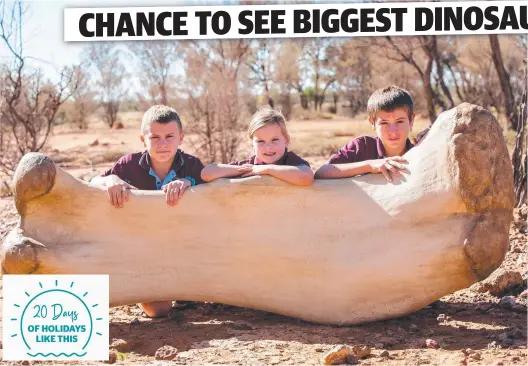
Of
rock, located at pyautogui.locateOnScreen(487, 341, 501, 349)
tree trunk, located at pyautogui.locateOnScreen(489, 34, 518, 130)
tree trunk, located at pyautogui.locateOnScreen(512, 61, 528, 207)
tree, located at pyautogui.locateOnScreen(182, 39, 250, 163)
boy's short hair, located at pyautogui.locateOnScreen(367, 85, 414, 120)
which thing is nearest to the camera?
rock, located at pyautogui.locateOnScreen(487, 341, 501, 349)

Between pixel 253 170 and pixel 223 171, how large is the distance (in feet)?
0.48

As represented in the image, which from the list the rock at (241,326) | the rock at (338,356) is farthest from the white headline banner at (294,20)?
the rock at (338,356)

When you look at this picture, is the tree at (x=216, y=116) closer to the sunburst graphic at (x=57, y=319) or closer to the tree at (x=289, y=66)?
the sunburst graphic at (x=57, y=319)

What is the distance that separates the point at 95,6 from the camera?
12.0 feet

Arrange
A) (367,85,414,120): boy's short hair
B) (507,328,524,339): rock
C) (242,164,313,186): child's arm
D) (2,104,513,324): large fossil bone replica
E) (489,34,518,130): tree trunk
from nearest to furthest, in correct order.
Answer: (507,328,524,339): rock, (2,104,513,324): large fossil bone replica, (242,164,313,186): child's arm, (367,85,414,120): boy's short hair, (489,34,518,130): tree trunk

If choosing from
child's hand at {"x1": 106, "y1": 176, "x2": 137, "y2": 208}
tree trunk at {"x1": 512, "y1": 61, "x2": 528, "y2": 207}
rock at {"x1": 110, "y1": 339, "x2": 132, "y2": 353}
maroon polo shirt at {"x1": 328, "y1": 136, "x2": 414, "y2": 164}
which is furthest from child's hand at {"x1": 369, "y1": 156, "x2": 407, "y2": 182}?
tree trunk at {"x1": 512, "y1": 61, "x2": 528, "y2": 207}

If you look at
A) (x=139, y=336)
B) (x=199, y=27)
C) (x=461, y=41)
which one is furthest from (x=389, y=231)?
(x=461, y=41)

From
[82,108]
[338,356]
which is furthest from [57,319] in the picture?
[82,108]

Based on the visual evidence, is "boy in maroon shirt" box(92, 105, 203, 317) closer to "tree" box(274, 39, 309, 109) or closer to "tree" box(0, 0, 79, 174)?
"tree" box(0, 0, 79, 174)

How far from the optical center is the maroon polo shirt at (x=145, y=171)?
3434 mm

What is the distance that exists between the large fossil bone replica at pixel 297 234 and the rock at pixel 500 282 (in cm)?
62

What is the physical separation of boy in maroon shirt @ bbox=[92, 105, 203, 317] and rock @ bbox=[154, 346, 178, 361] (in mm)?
601

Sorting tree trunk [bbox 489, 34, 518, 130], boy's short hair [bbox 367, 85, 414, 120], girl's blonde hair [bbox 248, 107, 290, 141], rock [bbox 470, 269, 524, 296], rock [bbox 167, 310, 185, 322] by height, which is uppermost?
tree trunk [bbox 489, 34, 518, 130]

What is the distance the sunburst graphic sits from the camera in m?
2.80
